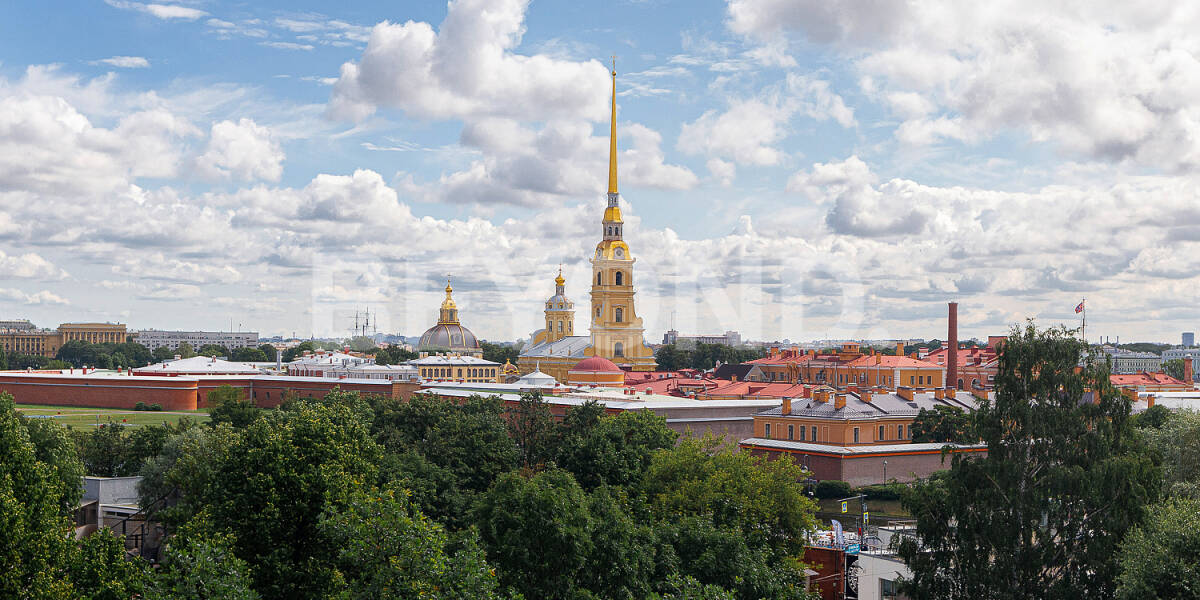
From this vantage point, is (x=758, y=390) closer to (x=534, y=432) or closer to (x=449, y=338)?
(x=534, y=432)

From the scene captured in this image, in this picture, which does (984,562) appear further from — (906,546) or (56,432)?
(56,432)

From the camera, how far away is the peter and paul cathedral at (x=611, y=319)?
374 ft

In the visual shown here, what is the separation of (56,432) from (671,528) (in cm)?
2518

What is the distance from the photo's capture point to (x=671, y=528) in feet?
99.4

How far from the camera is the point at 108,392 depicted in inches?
4045

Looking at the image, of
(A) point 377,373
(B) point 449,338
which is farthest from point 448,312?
(A) point 377,373

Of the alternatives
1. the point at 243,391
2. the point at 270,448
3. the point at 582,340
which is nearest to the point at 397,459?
the point at 270,448

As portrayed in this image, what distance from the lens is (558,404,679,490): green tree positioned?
4316 centimetres

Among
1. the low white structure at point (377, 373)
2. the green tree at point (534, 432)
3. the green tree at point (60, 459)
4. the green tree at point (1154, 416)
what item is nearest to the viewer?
the green tree at point (60, 459)

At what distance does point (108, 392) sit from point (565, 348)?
140 feet

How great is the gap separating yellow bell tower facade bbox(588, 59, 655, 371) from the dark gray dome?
45.5 metres

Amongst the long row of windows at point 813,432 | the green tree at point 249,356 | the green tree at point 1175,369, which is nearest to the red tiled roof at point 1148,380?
the green tree at point 1175,369

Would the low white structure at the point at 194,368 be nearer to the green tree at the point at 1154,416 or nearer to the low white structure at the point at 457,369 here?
the low white structure at the point at 457,369

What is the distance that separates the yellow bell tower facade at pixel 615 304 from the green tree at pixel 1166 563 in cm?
8708
